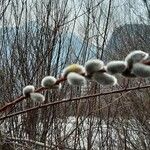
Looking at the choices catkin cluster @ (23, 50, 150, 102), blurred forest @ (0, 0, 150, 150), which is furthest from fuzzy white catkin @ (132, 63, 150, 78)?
blurred forest @ (0, 0, 150, 150)

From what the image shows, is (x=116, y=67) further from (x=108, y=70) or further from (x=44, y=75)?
(x=44, y=75)

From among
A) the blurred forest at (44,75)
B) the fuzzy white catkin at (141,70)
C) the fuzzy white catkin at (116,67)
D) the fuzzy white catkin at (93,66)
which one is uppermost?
the blurred forest at (44,75)

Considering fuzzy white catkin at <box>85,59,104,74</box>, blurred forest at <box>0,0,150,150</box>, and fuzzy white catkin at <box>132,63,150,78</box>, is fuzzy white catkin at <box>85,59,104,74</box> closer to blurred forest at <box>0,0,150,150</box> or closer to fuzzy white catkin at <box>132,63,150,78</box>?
fuzzy white catkin at <box>132,63,150,78</box>

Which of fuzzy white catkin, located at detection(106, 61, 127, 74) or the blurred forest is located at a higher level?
the blurred forest

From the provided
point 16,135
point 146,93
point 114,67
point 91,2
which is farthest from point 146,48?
point 114,67

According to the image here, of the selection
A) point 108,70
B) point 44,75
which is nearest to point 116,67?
point 108,70

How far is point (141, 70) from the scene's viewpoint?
546mm

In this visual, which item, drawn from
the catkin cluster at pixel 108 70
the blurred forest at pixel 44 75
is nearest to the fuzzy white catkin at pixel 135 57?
the catkin cluster at pixel 108 70

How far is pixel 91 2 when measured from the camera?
414 cm

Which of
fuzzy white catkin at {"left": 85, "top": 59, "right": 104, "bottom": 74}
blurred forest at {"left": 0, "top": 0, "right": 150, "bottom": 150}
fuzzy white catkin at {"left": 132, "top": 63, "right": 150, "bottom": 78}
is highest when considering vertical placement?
blurred forest at {"left": 0, "top": 0, "right": 150, "bottom": 150}

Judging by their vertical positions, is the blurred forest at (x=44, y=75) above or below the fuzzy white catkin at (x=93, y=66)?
above

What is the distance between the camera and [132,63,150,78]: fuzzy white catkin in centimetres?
54

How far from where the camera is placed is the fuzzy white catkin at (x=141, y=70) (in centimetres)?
54

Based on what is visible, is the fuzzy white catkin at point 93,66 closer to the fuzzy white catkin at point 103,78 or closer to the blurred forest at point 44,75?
the fuzzy white catkin at point 103,78
